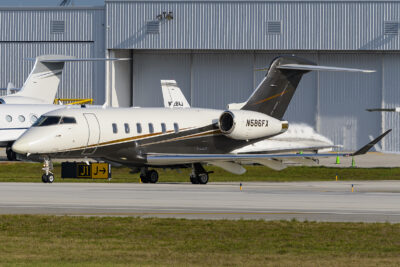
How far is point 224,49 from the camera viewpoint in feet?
254

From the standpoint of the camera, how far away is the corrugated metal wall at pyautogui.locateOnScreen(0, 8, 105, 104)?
79.8 m

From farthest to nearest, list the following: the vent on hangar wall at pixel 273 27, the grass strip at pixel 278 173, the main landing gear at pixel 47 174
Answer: the vent on hangar wall at pixel 273 27, the grass strip at pixel 278 173, the main landing gear at pixel 47 174

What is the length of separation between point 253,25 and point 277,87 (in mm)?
36393

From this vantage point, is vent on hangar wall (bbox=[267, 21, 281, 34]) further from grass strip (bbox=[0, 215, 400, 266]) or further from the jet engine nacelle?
grass strip (bbox=[0, 215, 400, 266])

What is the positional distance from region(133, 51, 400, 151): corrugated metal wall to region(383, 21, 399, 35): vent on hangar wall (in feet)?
10.6

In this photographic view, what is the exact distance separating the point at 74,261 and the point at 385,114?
220 ft

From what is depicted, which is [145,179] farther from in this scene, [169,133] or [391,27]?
[391,27]

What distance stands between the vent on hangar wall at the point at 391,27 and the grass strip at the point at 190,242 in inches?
2307

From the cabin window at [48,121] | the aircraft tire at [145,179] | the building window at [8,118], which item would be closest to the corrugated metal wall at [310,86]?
the building window at [8,118]

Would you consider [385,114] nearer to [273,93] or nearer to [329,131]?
[329,131]

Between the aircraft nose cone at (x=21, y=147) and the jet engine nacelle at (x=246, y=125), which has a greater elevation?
the jet engine nacelle at (x=246, y=125)

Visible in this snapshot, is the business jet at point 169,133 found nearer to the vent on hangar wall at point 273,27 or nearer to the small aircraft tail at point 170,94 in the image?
the small aircraft tail at point 170,94

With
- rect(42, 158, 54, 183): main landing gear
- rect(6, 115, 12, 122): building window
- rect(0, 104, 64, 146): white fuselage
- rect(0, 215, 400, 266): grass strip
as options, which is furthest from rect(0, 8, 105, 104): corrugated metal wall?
rect(0, 215, 400, 266): grass strip

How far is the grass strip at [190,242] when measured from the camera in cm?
1488
